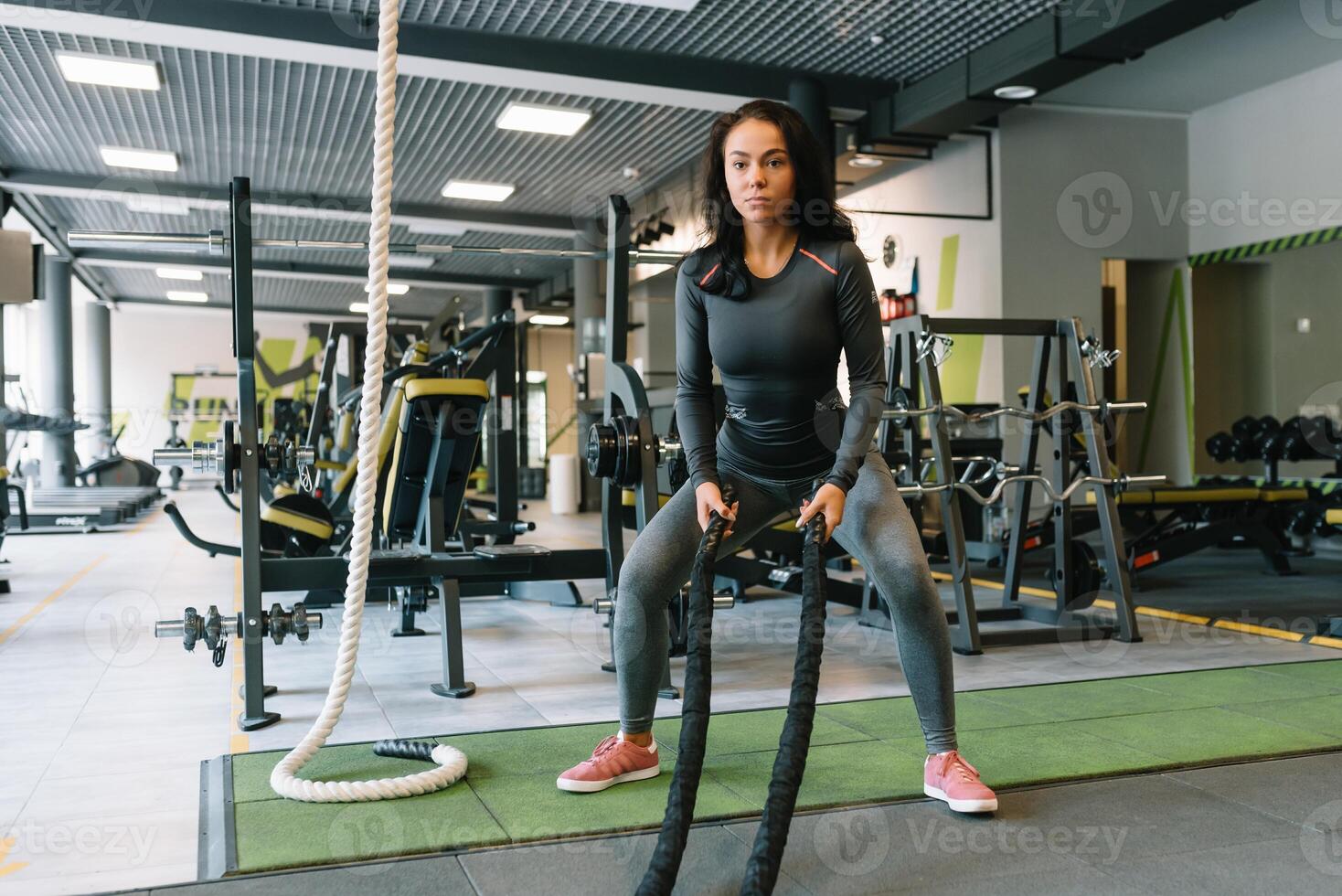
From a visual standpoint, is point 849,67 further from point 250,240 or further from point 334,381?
point 250,240

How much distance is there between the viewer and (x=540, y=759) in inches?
98.7

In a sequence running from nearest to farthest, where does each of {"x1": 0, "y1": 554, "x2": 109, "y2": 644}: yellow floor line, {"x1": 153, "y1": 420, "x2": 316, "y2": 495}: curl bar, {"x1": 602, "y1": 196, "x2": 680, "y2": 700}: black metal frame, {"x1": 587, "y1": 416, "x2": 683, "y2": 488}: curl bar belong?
1. {"x1": 153, "y1": 420, "x2": 316, "y2": 495}: curl bar
2. {"x1": 587, "y1": 416, "x2": 683, "y2": 488}: curl bar
3. {"x1": 602, "y1": 196, "x2": 680, "y2": 700}: black metal frame
4. {"x1": 0, "y1": 554, "x2": 109, "y2": 644}: yellow floor line

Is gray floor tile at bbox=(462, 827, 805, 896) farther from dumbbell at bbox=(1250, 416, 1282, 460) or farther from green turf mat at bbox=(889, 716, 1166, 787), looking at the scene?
dumbbell at bbox=(1250, 416, 1282, 460)

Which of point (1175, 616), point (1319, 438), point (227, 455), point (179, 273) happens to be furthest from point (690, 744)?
point (179, 273)

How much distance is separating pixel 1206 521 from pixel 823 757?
13.4 feet

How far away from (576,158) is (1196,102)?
4.82 metres

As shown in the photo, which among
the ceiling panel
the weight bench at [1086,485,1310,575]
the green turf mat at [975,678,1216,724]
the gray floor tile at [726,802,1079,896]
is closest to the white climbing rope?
the gray floor tile at [726,802,1079,896]

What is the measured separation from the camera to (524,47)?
21.8 feet

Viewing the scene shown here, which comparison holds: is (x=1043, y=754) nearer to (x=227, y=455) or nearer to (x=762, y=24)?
(x=227, y=455)

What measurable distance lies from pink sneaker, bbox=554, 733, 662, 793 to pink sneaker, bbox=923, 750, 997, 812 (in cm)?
57

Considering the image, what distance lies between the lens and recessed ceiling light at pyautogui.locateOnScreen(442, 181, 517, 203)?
1004cm

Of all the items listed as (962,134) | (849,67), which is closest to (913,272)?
(962,134)

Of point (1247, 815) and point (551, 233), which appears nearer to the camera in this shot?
point (1247, 815)

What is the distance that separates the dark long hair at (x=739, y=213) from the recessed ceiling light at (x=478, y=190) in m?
8.19
